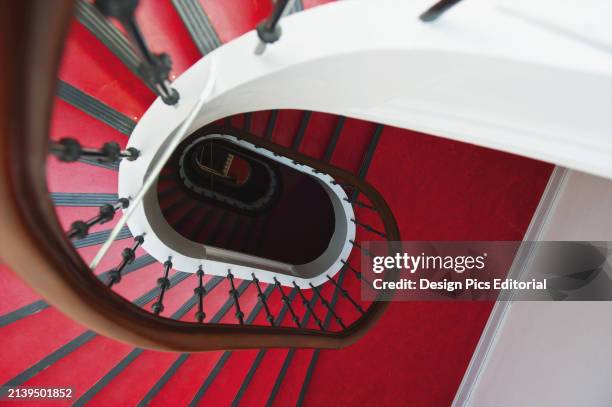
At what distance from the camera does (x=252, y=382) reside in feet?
11.2

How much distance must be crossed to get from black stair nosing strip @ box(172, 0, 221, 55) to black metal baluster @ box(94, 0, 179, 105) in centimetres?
35

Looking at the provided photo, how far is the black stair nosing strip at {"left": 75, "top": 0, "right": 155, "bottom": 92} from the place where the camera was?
144 centimetres

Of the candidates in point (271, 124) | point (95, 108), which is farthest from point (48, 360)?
point (271, 124)

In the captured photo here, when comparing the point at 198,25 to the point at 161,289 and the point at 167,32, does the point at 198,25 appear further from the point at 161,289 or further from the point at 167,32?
the point at 161,289

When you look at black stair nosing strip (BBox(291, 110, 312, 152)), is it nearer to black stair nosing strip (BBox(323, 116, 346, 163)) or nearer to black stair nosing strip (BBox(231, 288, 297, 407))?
black stair nosing strip (BBox(323, 116, 346, 163))

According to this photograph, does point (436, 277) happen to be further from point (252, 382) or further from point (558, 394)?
point (252, 382)

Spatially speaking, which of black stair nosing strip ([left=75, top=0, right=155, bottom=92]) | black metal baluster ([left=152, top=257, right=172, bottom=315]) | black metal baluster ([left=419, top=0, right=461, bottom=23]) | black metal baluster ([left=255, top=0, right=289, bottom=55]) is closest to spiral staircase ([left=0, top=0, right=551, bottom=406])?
black stair nosing strip ([left=75, top=0, right=155, bottom=92])

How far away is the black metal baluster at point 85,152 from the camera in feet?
3.12

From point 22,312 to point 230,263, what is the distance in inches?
51.2

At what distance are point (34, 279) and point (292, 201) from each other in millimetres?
5340

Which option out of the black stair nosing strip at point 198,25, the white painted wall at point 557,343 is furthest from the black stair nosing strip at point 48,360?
the white painted wall at point 557,343

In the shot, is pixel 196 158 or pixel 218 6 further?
pixel 196 158

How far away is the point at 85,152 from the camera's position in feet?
3.89

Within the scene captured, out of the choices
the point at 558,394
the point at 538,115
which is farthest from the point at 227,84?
the point at 558,394
